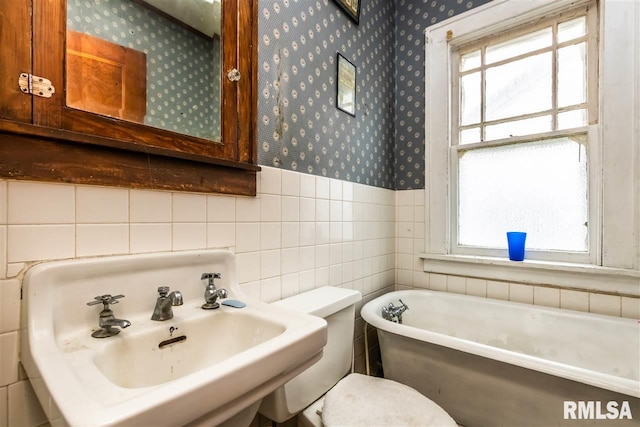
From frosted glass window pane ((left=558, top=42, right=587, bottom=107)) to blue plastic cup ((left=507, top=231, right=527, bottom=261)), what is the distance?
0.77m

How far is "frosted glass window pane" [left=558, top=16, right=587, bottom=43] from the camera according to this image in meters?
1.57

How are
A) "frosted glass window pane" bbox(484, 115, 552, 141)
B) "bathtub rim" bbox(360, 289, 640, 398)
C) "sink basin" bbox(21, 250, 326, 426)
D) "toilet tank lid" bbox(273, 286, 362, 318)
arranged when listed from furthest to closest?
"frosted glass window pane" bbox(484, 115, 552, 141), "toilet tank lid" bbox(273, 286, 362, 318), "bathtub rim" bbox(360, 289, 640, 398), "sink basin" bbox(21, 250, 326, 426)

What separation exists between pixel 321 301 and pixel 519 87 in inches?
68.7

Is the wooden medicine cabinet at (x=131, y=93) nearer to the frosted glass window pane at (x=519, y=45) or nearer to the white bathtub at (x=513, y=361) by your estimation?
the white bathtub at (x=513, y=361)

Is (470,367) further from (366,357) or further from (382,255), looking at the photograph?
(382,255)

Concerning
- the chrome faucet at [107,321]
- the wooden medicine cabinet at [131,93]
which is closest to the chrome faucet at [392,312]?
the wooden medicine cabinet at [131,93]

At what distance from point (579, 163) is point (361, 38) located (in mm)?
1431

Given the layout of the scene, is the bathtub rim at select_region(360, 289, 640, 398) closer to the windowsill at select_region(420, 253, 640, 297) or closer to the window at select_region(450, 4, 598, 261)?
the windowsill at select_region(420, 253, 640, 297)

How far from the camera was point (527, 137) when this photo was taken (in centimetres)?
169

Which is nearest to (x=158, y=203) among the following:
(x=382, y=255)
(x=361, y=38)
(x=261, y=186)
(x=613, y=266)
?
(x=261, y=186)

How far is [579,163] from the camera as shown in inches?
61.8

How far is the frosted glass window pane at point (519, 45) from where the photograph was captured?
1676mm

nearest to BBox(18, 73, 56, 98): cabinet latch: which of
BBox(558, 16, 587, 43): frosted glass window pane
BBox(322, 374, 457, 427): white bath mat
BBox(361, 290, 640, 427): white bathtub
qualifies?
BBox(322, 374, 457, 427): white bath mat

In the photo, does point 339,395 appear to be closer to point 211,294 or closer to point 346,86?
point 211,294
